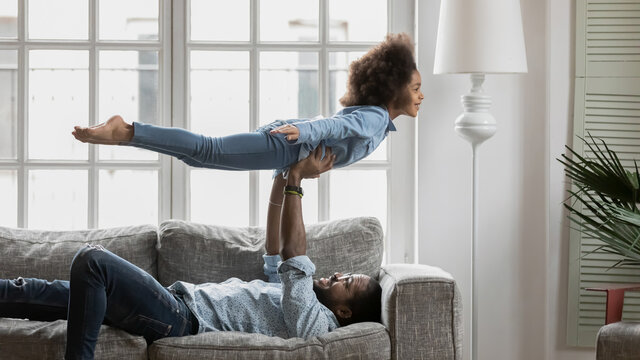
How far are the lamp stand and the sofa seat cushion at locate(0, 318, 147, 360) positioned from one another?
55.0 inches

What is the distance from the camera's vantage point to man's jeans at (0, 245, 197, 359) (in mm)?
2447

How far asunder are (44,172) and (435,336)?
2.03m

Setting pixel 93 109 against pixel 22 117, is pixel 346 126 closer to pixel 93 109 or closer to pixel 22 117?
pixel 93 109

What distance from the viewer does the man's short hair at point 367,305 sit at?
2.88 metres

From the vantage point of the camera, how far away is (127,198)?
12.3ft

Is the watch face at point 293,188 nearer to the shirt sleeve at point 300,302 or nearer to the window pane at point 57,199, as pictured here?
the shirt sleeve at point 300,302

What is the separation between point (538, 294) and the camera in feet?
12.0

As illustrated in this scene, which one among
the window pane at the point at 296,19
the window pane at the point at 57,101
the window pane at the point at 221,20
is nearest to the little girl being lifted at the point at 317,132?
the window pane at the point at 296,19

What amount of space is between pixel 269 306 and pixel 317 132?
654 millimetres

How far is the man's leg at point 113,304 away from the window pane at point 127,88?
1268 mm

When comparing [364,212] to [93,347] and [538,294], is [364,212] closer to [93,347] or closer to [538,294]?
[538,294]

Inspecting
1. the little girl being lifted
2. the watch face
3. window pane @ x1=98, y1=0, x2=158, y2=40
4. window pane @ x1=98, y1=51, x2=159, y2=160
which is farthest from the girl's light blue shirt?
window pane @ x1=98, y1=0, x2=158, y2=40

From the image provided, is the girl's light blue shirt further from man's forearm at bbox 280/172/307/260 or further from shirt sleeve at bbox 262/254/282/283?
→ shirt sleeve at bbox 262/254/282/283

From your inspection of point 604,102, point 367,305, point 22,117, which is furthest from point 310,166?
point 22,117
